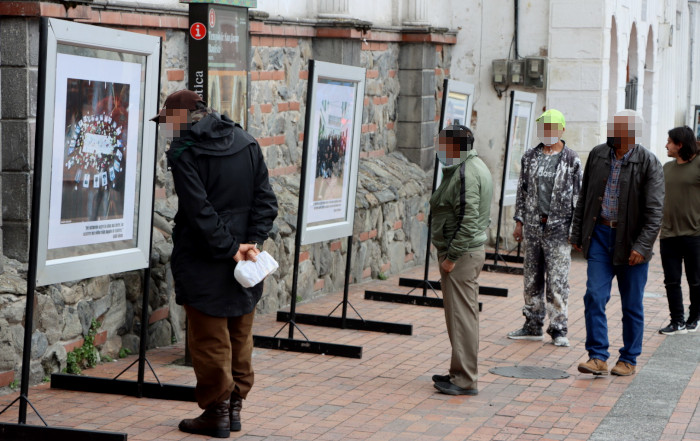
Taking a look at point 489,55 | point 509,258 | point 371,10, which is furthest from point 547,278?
point 489,55

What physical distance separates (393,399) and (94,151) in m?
2.45

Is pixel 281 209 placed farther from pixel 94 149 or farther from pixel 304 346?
pixel 94 149

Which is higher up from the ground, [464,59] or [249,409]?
[464,59]

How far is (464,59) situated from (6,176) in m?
9.06

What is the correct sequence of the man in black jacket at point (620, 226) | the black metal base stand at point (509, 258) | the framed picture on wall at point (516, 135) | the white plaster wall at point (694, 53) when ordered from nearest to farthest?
the man in black jacket at point (620, 226) < the framed picture on wall at point (516, 135) < the black metal base stand at point (509, 258) < the white plaster wall at point (694, 53)

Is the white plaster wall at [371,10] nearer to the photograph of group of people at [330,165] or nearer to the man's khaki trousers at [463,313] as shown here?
the photograph of group of people at [330,165]

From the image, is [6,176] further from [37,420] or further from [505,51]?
[505,51]

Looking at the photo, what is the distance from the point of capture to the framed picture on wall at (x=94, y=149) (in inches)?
227

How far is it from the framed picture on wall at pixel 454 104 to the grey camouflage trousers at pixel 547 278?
1.66m

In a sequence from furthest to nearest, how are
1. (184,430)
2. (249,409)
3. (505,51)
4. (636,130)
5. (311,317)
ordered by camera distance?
(505,51) → (311,317) → (636,130) → (249,409) → (184,430)

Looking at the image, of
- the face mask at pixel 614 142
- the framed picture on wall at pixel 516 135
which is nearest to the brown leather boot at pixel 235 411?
the face mask at pixel 614 142

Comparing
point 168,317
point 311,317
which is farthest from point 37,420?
point 311,317

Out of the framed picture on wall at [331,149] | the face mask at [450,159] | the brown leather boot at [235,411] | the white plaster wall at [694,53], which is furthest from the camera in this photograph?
the white plaster wall at [694,53]

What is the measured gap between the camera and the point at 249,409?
6.89 metres
